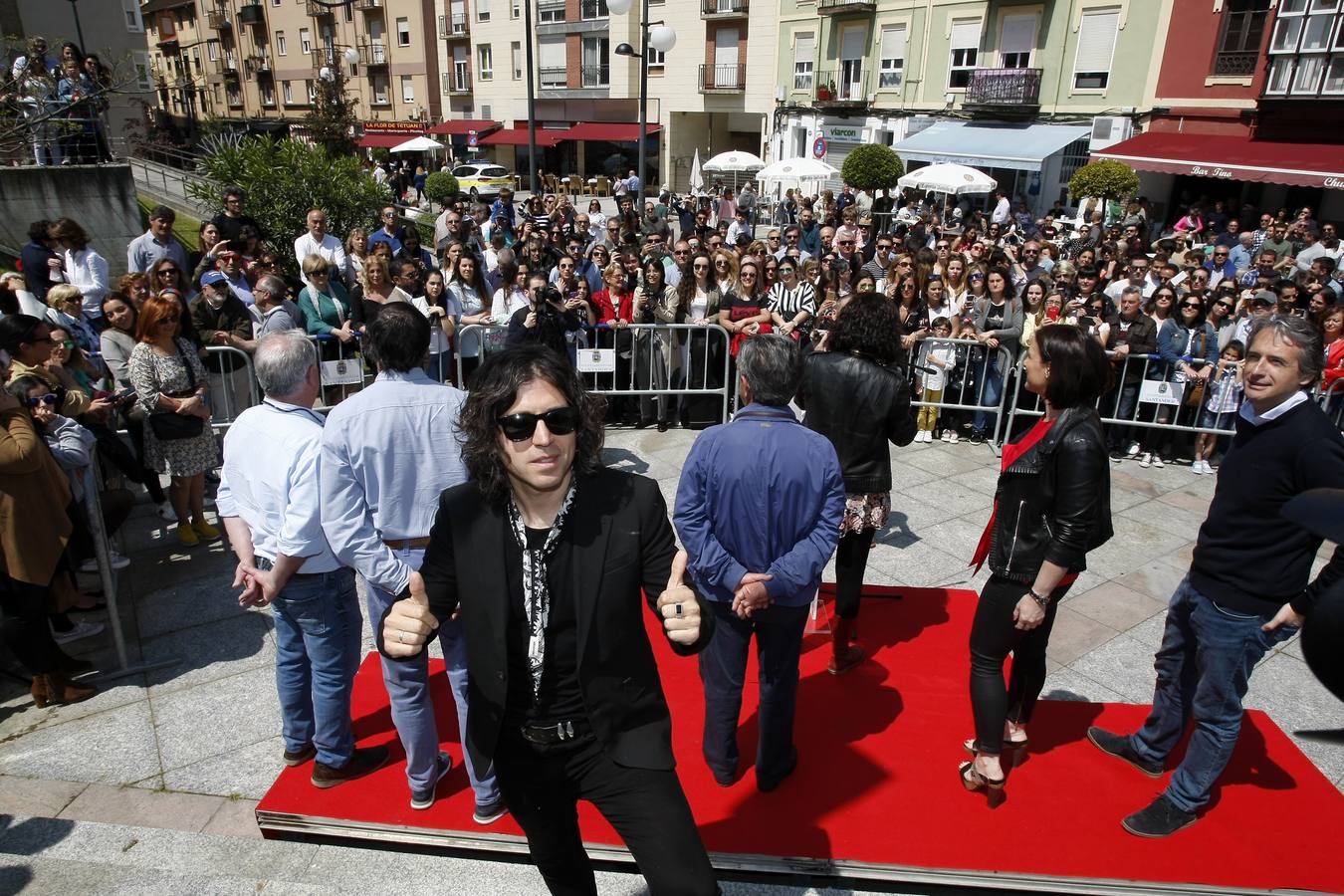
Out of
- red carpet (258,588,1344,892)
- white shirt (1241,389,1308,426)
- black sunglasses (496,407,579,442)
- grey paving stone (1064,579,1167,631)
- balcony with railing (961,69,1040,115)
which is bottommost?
grey paving stone (1064,579,1167,631)

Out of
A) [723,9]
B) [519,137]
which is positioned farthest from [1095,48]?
[519,137]

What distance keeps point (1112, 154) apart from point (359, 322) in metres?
23.2

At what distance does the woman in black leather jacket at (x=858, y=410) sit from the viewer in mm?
4016

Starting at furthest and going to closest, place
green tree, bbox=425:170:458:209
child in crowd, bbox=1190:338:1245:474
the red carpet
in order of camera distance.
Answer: green tree, bbox=425:170:458:209 → child in crowd, bbox=1190:338:1245:474 → the red carpet

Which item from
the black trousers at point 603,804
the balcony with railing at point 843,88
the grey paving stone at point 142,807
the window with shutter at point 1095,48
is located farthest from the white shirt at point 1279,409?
the balcony with railing at point 843,88

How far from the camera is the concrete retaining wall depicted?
12.9 metres

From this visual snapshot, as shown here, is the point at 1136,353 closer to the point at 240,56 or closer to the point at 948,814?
the point at 948,814

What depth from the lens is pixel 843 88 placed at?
33.0m

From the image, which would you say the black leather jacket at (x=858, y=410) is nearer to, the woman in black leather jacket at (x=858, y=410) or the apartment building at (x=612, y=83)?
the woman in black leather jacket at (x=858, y=410)

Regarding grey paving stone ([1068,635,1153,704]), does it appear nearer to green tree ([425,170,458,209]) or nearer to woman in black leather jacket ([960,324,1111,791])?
woman in black leather jacket ([960,324,1111,791])

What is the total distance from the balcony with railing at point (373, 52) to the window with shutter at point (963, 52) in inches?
1395

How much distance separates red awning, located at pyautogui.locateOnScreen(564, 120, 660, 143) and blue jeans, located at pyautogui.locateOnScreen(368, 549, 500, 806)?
3991 cm

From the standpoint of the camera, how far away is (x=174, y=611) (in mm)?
5180

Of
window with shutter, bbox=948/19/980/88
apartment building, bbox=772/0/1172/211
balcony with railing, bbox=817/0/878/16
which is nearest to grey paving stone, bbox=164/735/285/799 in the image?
apartment building, bbox=772/0/1172/211
